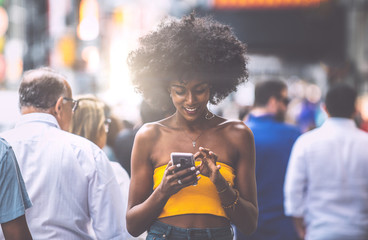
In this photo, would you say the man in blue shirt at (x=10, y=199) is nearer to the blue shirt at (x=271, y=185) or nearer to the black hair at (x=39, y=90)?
the black hair at (x=39, y=90)

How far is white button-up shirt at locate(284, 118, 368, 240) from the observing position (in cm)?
416

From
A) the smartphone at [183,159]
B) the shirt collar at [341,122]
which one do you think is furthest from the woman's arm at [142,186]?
the shirt collar at [341,122]

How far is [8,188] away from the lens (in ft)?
7.50

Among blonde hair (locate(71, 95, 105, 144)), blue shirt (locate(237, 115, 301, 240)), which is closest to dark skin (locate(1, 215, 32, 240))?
blonde hair (locate(71, 95, 105, 144))

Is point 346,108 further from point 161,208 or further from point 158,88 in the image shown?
point 161,208

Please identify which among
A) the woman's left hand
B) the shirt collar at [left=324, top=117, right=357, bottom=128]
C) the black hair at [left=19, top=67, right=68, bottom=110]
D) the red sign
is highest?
the red sign

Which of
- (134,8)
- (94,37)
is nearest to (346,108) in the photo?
(134,8)

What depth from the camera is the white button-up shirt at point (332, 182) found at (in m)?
4.16

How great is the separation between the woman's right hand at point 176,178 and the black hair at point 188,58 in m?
0.61

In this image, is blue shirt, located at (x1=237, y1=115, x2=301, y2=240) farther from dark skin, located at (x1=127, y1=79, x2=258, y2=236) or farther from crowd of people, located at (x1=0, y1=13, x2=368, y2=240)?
dark skin, located at (x1=127, y1=79, x2=258, y2=236)

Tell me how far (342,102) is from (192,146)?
7.47 feet

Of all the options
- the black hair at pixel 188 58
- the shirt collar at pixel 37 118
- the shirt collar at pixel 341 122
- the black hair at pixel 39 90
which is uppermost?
the black hair at pixel 188 58

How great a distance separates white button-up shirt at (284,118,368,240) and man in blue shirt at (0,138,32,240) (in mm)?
2822

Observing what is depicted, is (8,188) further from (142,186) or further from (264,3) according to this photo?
(264,3)
